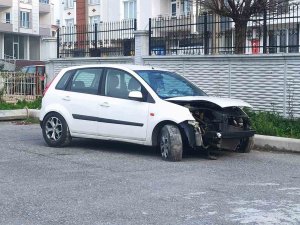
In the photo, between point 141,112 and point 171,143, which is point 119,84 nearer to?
point 141,112

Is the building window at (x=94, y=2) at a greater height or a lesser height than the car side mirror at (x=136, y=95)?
greater

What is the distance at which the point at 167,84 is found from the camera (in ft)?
35.3

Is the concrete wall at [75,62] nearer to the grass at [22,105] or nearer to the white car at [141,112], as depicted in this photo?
the grass at [22,105]

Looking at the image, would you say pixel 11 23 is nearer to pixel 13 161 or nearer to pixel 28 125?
pixel 28 125

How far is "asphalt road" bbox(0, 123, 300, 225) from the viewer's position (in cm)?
624

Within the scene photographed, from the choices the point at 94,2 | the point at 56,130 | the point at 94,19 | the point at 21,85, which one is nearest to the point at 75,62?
→ the point at 21,85

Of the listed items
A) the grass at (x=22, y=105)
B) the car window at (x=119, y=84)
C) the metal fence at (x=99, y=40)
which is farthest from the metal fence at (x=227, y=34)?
the car window at (x=119, y=84)

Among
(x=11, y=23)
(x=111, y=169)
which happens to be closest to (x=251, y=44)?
(x=111, y=169)

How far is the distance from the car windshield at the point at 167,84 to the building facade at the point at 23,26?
54080mm

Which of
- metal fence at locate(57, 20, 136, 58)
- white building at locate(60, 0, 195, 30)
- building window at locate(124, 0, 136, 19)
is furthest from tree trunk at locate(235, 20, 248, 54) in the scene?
building window at locate(124, 0, 136, 19)

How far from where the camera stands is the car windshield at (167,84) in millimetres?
10398

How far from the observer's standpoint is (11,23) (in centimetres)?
6344

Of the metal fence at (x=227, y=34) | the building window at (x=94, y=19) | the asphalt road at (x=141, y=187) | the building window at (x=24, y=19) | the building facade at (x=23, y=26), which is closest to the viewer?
the asphalt road at (x=141, y=187)

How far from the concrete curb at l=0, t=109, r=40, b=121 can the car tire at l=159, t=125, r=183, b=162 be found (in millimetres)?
7605
